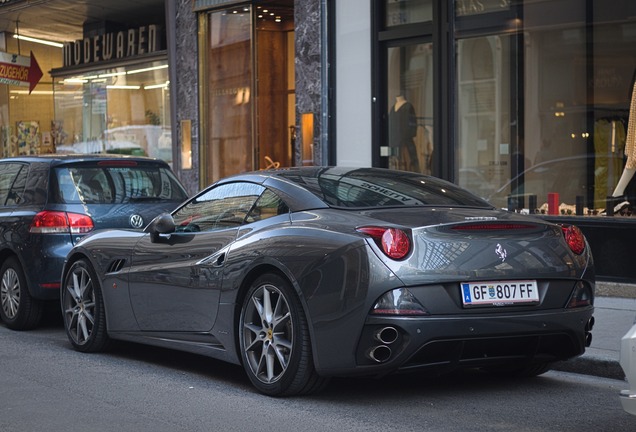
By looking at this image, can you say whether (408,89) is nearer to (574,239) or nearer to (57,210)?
(57,210)

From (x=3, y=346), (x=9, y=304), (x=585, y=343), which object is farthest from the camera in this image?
(x=9, y=304)

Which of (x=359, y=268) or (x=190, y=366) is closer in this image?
(x=359, y=268)

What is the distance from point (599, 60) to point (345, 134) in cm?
394


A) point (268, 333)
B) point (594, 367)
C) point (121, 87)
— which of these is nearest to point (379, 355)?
point (268, 333)

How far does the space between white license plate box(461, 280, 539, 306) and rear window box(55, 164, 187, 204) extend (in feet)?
17.0

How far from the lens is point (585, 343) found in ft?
22.6

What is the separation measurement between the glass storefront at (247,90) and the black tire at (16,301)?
7578 mm

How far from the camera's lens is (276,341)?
6.86 meters

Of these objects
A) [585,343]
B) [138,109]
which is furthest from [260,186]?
[138,109]

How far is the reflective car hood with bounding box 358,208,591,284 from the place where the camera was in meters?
6.31

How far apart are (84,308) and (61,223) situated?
1534 millimetres

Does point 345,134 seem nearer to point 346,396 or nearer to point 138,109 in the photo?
point 138,109

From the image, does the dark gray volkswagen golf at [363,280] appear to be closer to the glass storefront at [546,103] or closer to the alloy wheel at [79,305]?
the alloy wheel at [79,305]

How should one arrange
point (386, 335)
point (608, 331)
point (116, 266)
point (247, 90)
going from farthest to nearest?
1. point (247, 90)
2. point (608, 331)
3. point (116, 266)
4. point (386, 335)
